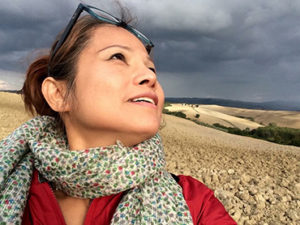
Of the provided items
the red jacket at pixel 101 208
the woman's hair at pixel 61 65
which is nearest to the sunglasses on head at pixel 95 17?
the woman's hair at pixel 61 65

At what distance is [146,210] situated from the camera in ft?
4.63

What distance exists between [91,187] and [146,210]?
324mm

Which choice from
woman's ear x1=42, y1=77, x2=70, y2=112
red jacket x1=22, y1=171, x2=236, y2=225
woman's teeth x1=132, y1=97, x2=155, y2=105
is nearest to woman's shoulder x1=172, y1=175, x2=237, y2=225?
red jacket x1=22, y1=171, x2=236, y2=225

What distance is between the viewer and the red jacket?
141 cm

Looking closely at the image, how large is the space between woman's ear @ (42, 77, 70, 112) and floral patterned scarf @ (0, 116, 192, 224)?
11.9 inches

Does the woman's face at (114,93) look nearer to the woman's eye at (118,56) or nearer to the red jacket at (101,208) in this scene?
the woman's eye at (118,56)

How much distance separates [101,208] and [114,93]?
638 mm

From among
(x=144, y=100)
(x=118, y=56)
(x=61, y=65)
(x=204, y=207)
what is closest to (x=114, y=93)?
(x=144, y=100)

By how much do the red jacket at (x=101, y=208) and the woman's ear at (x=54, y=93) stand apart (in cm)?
53

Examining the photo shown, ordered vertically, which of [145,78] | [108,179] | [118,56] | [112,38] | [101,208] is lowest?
[101,208]

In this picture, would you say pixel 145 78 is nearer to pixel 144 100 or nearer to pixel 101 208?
pixel 144 100

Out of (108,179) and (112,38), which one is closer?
(108,179)

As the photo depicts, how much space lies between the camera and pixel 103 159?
1463mm

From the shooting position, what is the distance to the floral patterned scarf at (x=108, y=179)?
1399mm
